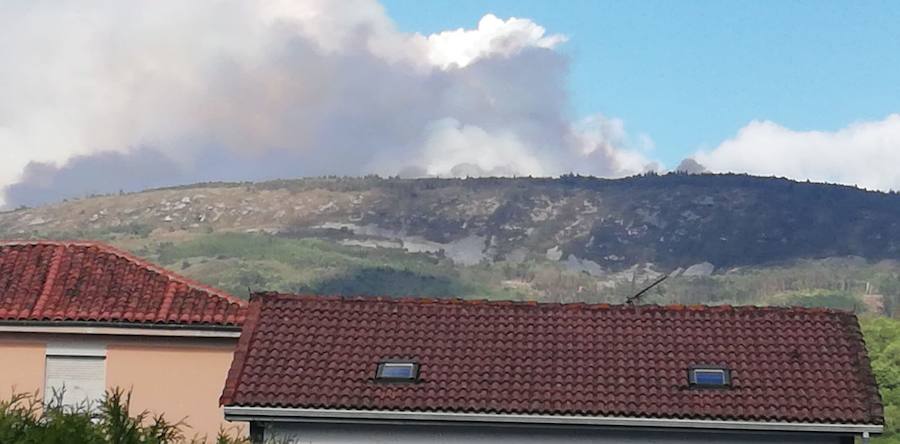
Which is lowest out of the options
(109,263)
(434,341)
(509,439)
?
(509,439)

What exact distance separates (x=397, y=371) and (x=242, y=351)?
2.34 meters

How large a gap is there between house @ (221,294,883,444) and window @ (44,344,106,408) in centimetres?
271

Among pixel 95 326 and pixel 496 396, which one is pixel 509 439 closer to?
pixel 496 396

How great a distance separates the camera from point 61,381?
27938mm

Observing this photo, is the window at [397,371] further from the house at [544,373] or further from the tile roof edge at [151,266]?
the tile roof edge at [151,266]

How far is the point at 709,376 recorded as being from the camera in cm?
2564

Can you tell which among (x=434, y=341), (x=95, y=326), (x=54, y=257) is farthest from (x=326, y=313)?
(x=54, y=257)

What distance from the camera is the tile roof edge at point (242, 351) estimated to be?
24.7 m

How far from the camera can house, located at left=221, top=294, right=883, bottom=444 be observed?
24.5 meters

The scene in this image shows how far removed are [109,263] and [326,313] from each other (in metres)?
4.96

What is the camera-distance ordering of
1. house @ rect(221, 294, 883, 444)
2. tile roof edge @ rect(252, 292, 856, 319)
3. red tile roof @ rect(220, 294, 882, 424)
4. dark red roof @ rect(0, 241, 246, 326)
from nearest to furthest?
house @ rect(221, 294, 883, 444), red tile roof @ rect(220, 294, 882, 424), tile roof edge @ rect(252, 292, 856, 319), dark red roof @ rect(0, 241, 246, 326)

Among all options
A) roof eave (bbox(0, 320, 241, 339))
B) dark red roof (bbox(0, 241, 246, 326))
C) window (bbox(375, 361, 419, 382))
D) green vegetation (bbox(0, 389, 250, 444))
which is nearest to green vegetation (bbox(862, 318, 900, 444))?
dark red roof (bbox(0, 241, 246, 326))

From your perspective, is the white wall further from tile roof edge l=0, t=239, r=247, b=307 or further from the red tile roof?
tile roof edge l=0, t=239, r=247, b=307

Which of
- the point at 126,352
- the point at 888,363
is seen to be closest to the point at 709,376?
the point at 126,352
